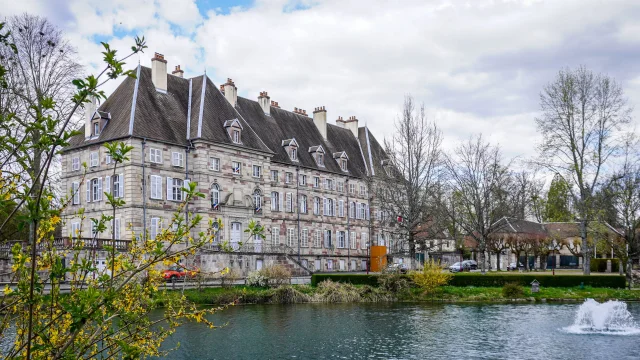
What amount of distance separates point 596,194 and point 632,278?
5.58m

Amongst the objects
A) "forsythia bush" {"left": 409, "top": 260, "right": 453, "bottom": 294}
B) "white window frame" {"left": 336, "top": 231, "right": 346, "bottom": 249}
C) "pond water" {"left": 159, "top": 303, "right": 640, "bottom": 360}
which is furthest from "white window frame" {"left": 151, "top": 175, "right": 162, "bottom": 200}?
"white window frame" {"left": 336, "top": 231, "right": 346, "bottom": 249}

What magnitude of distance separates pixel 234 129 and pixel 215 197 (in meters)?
5.40

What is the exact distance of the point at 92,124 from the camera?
43.9m

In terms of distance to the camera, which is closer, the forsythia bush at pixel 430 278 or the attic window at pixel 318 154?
the forsythia bush at pixel 430 278

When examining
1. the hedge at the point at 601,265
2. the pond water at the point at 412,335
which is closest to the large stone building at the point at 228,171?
the pond water at the point at 412,335

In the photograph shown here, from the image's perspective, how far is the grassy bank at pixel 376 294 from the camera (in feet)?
116

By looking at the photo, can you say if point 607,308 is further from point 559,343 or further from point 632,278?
point 632,278

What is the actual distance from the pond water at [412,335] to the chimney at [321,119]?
32890 mm

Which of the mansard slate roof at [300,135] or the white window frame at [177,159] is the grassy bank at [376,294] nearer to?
the white window frame at [177,159]

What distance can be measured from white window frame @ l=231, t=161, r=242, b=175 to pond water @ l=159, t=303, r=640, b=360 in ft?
58.3

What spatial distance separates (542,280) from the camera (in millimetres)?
38062

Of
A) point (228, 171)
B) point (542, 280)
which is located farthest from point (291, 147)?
point (542, 280)

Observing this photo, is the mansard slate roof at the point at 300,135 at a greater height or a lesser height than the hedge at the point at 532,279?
greater

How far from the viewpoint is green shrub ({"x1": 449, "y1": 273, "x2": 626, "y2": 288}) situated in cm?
3738
